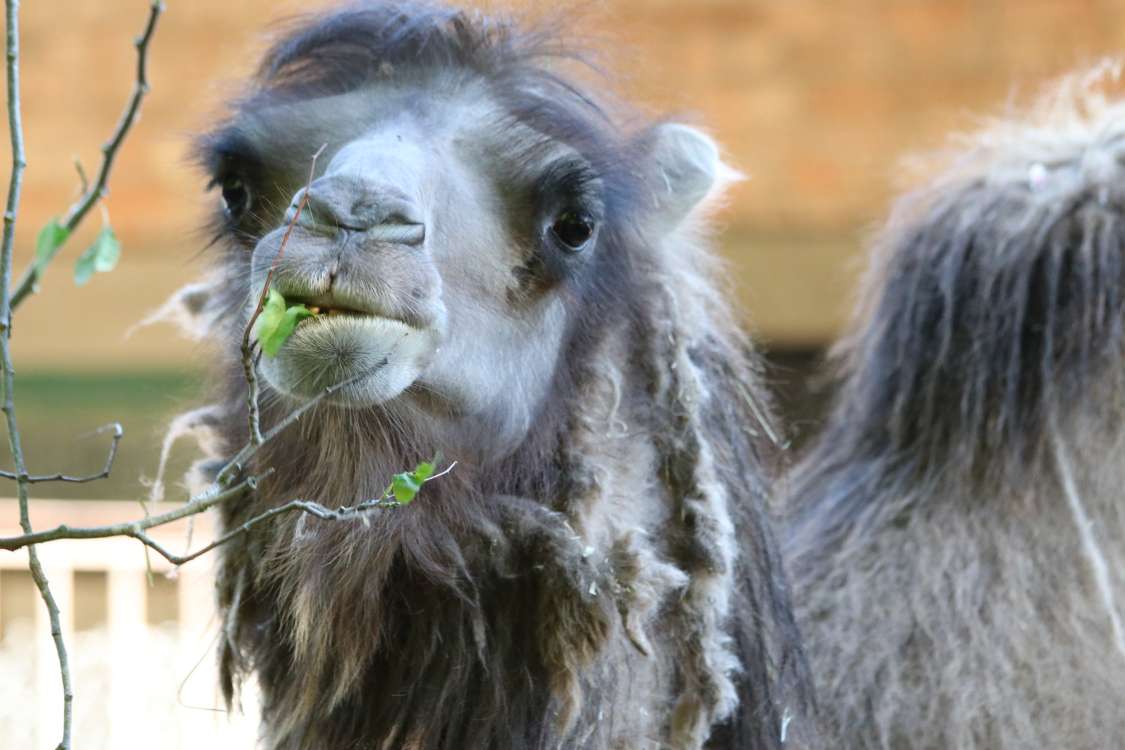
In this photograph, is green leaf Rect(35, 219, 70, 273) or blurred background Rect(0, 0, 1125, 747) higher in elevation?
blurred background Rect(0, 0, 1125, 747)

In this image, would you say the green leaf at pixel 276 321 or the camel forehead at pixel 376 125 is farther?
the camel forehead at pixel 376 125

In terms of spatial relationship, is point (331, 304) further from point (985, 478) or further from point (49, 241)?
point (985, 478)

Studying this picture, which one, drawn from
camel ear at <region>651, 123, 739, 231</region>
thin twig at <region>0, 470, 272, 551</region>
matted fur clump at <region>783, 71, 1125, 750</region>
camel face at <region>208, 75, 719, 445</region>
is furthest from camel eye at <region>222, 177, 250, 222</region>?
matted fur clump at <region>783, 71, 1125, 750</region>

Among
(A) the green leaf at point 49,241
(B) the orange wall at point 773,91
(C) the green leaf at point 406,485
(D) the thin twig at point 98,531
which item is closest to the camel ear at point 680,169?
(C) the green leaf at point 406,485

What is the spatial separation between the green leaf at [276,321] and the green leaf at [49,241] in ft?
1.36

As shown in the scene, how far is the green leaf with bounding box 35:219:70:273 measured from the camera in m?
1.51

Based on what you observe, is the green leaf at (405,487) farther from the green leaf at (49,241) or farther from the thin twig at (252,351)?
the green leaf at (49,241)

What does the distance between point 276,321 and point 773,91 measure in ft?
19.6

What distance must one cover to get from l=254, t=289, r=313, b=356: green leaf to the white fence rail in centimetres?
344

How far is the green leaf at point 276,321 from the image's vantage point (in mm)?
1950

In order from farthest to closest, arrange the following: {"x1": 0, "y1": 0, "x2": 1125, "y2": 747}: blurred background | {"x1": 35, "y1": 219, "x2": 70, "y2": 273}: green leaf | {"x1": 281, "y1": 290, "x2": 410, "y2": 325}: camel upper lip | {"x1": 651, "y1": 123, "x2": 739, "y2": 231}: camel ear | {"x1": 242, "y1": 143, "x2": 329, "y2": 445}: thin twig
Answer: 1. {"x1": 0, "y1": 0, "x2": 1125, "y2": 747}: blurred background
2. {"x1": 651, "y1": 123, "x2": 739, "y2": 231}: camel ear
3. {"x1": 281, "y1": 290, "x2": 410, "y2": 325}: camel upper lip
4. {"x1": 242, "y1": 143, "x2": 329, "y2": 445}: thin twig
5. {"x1": 35, "y1": 219, "x2": 70, "y2": 273}: green leaf

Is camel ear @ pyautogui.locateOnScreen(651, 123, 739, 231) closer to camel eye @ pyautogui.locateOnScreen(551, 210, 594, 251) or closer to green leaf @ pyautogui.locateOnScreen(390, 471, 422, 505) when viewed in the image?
camel eye @ pyautogui.locateOnScreen(551, 210, 594, 251)

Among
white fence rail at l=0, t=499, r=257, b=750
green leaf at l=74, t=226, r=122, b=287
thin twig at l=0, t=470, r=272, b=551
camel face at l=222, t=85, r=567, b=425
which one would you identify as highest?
white fence rail at l=0, t=499, r=257, b=750

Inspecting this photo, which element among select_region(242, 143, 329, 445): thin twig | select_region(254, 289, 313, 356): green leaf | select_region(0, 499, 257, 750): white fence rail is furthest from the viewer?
select_region(0, 499, 257, 750): white fence rail
